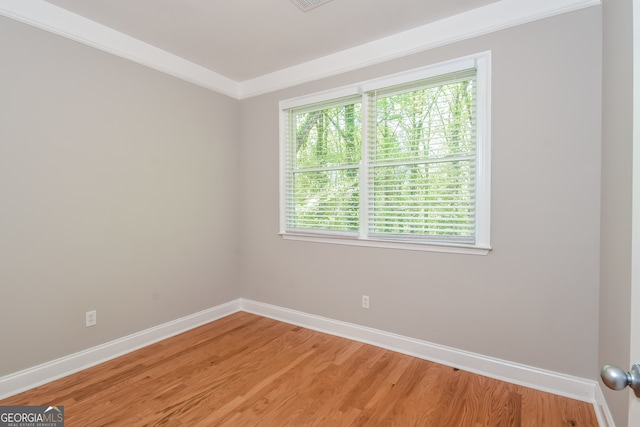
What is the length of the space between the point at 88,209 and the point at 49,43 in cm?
125

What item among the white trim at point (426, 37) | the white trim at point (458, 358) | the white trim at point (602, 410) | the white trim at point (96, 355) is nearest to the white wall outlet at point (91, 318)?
the white trim at point (96, 355)

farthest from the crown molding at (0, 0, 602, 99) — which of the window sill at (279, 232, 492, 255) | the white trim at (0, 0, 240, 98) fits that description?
the window sill at (279, 232, 492, 255)

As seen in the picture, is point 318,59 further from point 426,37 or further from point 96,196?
point 96,196

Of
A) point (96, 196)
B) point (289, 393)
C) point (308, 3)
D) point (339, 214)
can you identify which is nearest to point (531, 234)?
point (339, 214)

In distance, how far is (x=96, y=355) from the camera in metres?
2.60

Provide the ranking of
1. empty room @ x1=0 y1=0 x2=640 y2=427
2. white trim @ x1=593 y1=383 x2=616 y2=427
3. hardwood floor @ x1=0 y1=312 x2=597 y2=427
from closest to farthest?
white trim @ x1=593 y1=383 x2=616 y2=427 → hardwood floor @ x1=0 y1=312 x2=597 y2=427 → empty room @ x1=0 y1=0 x2=640 y2=427

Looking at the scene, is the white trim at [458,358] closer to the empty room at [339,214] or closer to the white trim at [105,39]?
the empty room at [339,214]

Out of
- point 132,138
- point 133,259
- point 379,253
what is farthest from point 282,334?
point 132,138

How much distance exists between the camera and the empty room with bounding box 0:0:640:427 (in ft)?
6.70

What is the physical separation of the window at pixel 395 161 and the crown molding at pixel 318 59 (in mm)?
230

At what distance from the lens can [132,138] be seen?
286 centimetres

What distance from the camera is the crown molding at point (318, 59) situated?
221cm

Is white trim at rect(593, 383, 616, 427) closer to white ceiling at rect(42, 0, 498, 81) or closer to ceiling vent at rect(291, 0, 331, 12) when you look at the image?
white ceiling at rect(42, 0, 498, 81)

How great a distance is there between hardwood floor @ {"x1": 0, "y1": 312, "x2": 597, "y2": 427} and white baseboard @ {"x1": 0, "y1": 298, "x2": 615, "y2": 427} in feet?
0.21
